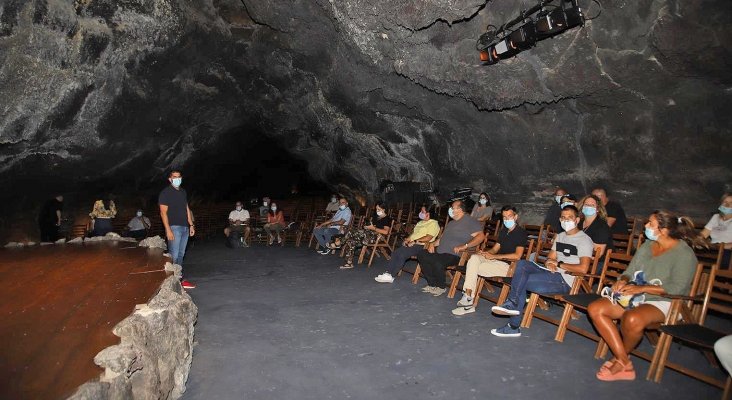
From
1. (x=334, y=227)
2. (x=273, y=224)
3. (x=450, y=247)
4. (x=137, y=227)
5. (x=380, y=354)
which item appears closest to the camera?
(x=380, y=354)

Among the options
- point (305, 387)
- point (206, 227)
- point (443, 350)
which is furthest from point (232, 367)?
point (206, 227)

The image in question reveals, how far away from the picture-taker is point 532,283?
172 inches

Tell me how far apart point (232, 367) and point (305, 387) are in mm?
735

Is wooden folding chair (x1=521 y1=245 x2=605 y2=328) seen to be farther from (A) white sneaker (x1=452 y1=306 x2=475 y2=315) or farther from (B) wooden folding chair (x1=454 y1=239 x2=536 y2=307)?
(A) white sneaker (x1=452 y1=306 x2=475 y2=315)

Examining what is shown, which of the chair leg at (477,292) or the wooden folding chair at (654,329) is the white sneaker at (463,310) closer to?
the chair leg at (477,292)

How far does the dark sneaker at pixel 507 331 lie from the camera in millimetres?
4164

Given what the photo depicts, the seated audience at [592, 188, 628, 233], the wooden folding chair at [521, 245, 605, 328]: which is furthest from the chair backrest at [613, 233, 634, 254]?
the wooden folding chair at [521, 245, 605, 328]

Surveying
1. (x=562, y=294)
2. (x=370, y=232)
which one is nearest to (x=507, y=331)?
(x=562, y=294)

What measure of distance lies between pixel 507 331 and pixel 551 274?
0.77 meters

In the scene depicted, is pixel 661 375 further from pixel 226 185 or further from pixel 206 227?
pixel 226 185

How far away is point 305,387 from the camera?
122 inches

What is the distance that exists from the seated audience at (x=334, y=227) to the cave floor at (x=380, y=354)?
4001 mm

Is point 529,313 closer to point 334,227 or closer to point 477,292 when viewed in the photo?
point 477,292

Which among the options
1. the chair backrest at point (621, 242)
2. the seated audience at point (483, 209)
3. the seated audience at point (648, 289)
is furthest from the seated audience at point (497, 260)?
the seated audience at point (483, 209)
